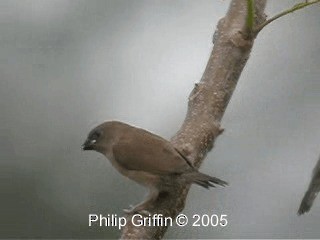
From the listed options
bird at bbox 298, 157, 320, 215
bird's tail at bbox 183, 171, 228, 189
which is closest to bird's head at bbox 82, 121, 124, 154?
bird's tail at bbox 183, 171, 228, 189

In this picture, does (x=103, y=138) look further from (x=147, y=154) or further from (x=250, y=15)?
(x=250, y=15)

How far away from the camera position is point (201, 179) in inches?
52.6

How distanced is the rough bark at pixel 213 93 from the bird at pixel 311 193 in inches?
6.5

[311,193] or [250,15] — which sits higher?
[250,15]

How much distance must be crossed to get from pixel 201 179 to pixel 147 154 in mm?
107

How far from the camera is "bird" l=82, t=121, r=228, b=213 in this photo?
4.47 ft

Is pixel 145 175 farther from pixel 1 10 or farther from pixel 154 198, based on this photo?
pixel 1 10

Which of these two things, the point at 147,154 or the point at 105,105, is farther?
the point at 105,105

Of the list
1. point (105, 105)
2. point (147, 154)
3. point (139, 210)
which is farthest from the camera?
point (105, 105)

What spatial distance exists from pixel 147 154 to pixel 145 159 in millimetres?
12

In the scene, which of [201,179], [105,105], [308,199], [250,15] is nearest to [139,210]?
[201,179]

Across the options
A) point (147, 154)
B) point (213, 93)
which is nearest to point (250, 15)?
point (213, 93)

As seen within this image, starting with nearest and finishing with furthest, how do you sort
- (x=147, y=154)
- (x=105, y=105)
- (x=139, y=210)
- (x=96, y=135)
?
(x=139, y=210) → (x=147, y=154) → (x=96, y=135) → (x=105, y=105)

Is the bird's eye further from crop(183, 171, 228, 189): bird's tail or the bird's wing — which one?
crop(183, 171, 228, 189): bird's tail
